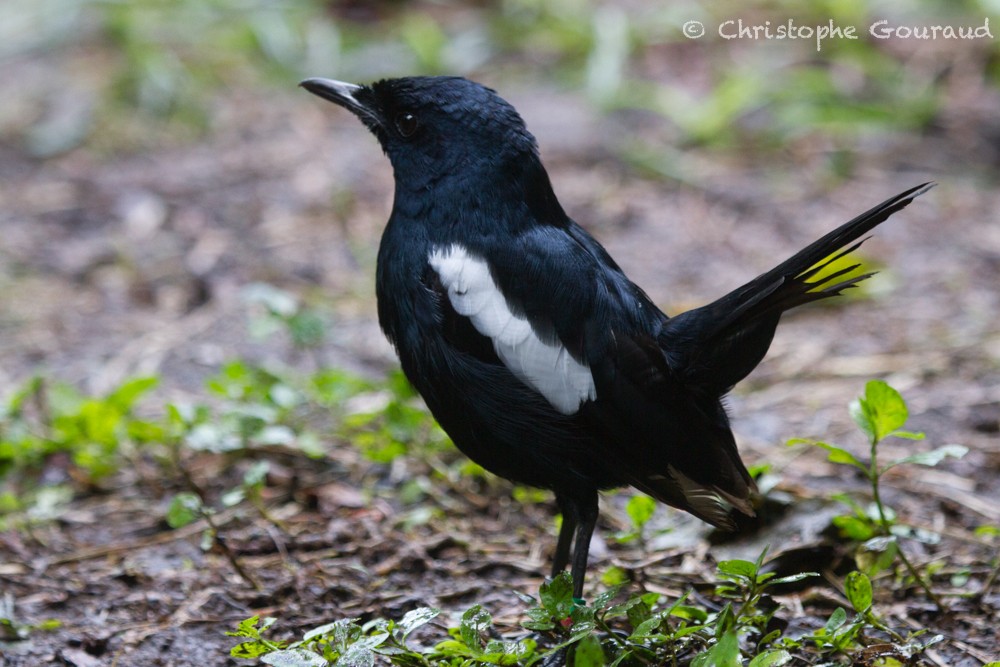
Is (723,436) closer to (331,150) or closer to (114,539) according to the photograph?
(114,539)

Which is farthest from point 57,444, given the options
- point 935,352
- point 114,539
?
point 935,352

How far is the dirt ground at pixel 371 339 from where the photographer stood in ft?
9.95

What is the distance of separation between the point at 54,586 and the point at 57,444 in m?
0.79

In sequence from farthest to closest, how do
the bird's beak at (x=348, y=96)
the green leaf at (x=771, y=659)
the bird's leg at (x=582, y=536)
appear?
the bird's beak at (x=348, y=96) < the bird's leg at (x=582, y=536) < the green leaf at (x=771, y=659)

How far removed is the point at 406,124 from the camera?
3.09 m

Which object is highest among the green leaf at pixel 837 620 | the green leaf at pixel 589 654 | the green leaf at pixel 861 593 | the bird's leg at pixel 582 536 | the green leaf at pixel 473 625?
the bird's leg at pixel 582 536

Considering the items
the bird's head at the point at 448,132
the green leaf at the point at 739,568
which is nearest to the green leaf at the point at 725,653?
the green leaf at the point at 739,568

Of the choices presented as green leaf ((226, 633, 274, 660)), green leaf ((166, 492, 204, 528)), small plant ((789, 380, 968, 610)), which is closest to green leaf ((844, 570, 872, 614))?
small plant ((789, 380, 968, 610))

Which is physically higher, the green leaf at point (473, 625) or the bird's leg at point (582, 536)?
the bird's leg at point (582, 536)

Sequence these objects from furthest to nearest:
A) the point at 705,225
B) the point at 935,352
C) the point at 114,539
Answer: the point at 705,225 < the point at 935,352 < the point at 114,539

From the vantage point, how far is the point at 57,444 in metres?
3.75

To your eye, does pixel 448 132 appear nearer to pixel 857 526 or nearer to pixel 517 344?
pixel 517 344

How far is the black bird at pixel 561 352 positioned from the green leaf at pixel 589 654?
1.50ft

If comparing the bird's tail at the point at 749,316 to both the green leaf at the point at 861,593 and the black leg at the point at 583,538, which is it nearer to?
the black leg at the point at 583,538
